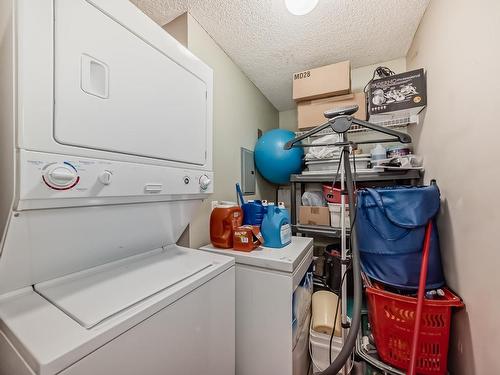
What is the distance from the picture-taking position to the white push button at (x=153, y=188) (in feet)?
2.78

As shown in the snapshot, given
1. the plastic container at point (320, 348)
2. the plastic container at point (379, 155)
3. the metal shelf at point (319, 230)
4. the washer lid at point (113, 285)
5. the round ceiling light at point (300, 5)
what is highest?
the round ceiling light at point (300, 5)

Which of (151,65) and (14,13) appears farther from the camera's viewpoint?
(151,65)

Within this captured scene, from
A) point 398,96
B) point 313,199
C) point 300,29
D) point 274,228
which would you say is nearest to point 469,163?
point 398,96

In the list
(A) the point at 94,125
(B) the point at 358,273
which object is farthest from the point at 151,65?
(B) the point at 358,273

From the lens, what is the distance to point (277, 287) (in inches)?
47.4

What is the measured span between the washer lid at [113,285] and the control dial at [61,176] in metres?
0.36

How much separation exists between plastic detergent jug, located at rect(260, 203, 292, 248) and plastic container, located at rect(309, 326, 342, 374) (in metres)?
0.65

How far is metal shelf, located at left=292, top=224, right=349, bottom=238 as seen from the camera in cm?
185

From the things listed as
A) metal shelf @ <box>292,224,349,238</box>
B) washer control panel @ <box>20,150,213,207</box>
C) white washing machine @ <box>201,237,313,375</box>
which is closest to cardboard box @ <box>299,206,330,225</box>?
metal shelf @ <box>292,224,349,238</box>

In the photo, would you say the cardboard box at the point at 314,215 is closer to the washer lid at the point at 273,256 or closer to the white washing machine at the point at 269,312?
the washer lid at the point at 273,256

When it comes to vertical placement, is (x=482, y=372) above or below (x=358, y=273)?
below

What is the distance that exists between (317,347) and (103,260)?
142 centimetres

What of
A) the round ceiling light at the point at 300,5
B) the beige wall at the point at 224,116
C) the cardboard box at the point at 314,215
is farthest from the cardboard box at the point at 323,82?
the cardboard box at the point at 314,215

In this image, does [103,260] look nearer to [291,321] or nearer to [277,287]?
[277,287]
